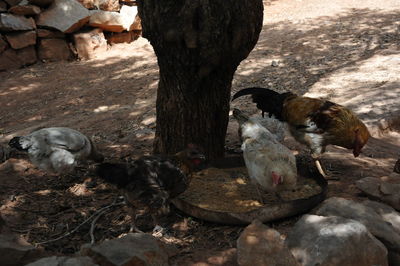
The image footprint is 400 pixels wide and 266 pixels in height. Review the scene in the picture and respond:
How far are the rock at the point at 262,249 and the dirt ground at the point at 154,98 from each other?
1.19 ft

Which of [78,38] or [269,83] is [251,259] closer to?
[269,83]

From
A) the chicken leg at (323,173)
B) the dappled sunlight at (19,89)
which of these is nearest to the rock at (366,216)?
the chicken leg at (323,173)

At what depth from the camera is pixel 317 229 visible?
9.68ft

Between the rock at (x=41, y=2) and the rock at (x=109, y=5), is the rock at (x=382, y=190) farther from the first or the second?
the rock at (x=109, y=5)

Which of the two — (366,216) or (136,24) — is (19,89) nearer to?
(136,24)

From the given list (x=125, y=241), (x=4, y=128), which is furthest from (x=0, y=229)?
(x=4, y=128)

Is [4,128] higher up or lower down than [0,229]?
lower down

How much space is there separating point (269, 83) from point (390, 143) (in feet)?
11.2

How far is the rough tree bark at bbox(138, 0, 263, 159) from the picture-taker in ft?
12.3

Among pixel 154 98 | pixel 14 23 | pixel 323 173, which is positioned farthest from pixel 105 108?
pixel 323 173

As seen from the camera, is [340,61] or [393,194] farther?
[340,61]

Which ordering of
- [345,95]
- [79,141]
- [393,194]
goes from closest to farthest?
[393,194], [79,141], [345,95]

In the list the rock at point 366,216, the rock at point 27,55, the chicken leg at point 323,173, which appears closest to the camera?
the rock at point 366,216

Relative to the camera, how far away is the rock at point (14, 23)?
10.7 meters
